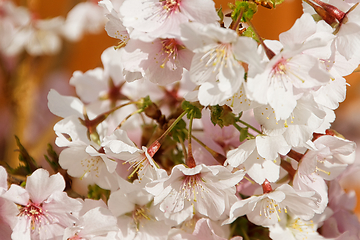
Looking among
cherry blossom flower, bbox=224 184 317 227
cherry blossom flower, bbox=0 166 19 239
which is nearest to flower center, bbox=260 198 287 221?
cherry blossom flower, bbox=224 184 317 227

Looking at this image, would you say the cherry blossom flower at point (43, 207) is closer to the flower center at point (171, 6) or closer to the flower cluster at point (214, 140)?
the flower cluster at point (214, 140)

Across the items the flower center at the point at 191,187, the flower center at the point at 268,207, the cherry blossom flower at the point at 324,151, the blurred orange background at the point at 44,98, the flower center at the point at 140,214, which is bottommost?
the blurred orange background at the point at 44,98

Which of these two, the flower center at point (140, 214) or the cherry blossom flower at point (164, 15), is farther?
the flower center at point (140, 214)

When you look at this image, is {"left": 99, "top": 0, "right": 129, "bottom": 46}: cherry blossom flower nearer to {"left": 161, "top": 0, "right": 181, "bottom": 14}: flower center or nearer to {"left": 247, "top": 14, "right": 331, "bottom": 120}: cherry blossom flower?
{"left": 161, "top": 0, "right": 181, "bottom": 14}: flower center

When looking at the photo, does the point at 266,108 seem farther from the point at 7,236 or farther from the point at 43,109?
the point at 43,109

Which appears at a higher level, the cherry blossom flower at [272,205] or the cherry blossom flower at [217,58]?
the cherry blossom flower at [217,58]

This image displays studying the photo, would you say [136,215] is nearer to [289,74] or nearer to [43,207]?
[43,207]

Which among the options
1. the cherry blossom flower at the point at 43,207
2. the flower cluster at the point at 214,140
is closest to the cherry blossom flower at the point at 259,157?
the flower cluster at the point at 214,140

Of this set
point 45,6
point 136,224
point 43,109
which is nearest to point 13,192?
point 136,224

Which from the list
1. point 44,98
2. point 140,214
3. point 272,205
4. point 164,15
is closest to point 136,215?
point 140,214
